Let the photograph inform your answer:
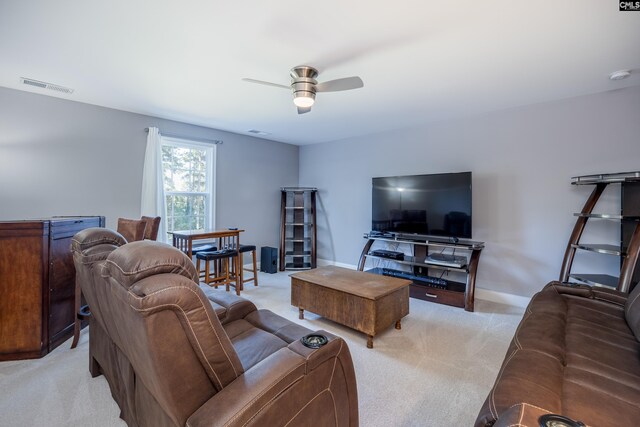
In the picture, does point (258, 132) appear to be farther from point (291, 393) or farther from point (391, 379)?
point (291, 393)

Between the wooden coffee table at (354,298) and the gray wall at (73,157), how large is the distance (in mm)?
2401

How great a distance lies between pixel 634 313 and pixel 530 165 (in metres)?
2.34

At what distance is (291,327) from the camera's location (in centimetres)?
176

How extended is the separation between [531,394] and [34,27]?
3.41 metres

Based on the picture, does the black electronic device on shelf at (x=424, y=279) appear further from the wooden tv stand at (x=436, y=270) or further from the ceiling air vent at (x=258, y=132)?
the ceiling air vent at (x=258, y=132)

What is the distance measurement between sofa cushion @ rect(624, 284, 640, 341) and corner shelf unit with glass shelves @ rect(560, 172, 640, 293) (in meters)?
1.01

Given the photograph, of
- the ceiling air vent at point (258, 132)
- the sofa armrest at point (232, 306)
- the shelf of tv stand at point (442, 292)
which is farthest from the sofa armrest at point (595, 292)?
the ceiling air vent at point (258, 132)

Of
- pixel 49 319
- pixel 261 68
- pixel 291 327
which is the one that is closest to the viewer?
pixel 291 327

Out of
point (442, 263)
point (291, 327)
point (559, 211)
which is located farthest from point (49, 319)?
point (559, 211)

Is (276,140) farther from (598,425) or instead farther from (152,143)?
(598,425)

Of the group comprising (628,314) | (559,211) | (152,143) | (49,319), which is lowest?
(49,319)

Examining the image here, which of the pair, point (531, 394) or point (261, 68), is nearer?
point (531, 394)

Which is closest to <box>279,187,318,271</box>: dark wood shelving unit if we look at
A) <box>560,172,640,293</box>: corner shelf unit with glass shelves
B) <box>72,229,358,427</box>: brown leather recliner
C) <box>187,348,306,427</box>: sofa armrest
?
<box>560,172,640,293</box>: corner shelf unit with glass shelves

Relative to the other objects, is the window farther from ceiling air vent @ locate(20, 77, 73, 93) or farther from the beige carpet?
the beige carpet
